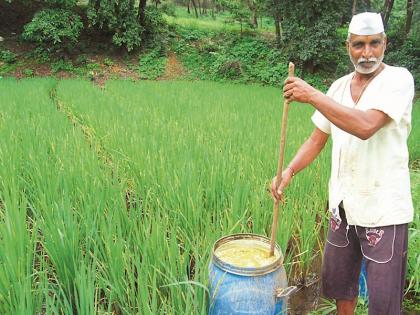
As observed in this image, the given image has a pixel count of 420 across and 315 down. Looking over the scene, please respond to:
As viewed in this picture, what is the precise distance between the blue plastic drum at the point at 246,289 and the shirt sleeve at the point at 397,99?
693mm

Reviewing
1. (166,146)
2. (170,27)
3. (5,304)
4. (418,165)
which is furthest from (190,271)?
(170,27)

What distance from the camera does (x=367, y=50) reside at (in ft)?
5.14

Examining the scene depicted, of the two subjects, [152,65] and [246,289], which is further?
[152,65]

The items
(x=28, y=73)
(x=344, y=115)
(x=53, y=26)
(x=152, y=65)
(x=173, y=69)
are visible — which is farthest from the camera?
(x=173, y=69)

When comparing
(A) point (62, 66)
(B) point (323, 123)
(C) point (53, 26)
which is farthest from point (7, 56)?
(B) point (323, 123)

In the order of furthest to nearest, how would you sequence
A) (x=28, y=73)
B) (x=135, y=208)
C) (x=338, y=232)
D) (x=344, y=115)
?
(x=28, y=73) → (x=135, y=208) → (x=338, y=232) → (x=344, y=115)

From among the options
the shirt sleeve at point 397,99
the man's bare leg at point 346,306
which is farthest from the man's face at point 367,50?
the man's bare leg at point 346,306

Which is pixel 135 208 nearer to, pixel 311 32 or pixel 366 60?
pixel 366 60

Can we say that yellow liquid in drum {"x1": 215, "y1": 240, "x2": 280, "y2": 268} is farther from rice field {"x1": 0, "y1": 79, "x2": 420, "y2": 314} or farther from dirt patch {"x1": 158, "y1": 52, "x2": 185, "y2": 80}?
dirt patch {"x1": 158, "y1": 52, "x2": 185, "y2": 80}

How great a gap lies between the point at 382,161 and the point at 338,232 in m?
0.43

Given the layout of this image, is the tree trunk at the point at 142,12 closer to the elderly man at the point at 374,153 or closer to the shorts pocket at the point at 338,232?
the elderly man at the point at 374,153

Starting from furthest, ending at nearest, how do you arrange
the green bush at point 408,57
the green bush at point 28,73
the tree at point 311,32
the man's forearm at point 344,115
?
1. the green bush at point 28,73
2. the green bush at point 408,57
3. the tree at point 311,32
4. the man's forearm at point 344,115

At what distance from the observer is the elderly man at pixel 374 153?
4.80 feet

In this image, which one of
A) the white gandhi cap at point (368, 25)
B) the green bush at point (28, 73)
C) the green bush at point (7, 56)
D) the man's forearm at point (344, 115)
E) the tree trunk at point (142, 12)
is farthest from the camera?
the tree trunk at point (142, 12)
